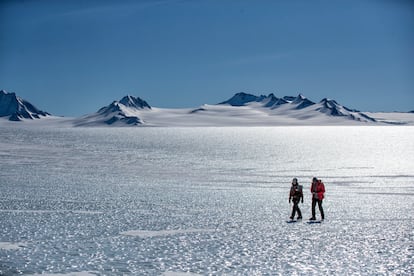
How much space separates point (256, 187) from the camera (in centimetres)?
3731

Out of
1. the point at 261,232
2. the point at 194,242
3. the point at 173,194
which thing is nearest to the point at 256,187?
the point at 173,194

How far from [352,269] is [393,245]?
12.7 ft

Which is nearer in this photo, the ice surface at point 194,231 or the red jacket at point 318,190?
Answer: the ice surface at point 194,231

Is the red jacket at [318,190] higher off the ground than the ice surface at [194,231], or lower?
higher

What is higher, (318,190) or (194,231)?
(318,190)

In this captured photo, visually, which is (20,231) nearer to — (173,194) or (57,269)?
(57,269)

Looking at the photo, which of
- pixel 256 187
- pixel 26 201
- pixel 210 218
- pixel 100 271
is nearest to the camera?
pixel 100 271

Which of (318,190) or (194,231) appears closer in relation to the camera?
(194,231)

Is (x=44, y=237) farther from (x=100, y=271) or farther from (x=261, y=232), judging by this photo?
(x=261, y=232)

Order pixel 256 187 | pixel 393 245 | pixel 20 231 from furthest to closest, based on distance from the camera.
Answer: pixel 256 187, pixel 20 231, pixel 393 245

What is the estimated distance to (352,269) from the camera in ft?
46.2

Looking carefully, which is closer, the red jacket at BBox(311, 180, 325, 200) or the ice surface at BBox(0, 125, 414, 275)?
the ice surface at BBox(0, 125, 414, 275)

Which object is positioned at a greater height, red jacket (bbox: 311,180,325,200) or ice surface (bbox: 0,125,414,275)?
red jacket (bbox: 311,180,325,200)

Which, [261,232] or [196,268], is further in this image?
[261,232]
